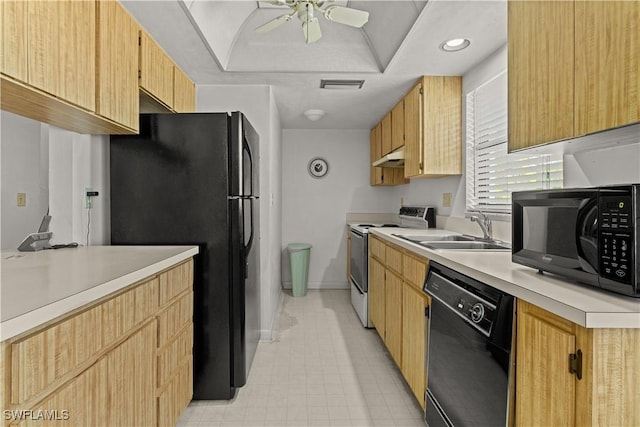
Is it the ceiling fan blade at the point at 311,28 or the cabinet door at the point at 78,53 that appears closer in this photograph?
the cabinet door at the point at 78,53

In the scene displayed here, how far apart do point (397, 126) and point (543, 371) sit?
3.02 m

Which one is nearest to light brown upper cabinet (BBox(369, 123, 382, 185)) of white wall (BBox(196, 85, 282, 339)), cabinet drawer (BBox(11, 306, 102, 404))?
white wall (BBox(196, 85, 282, 339))

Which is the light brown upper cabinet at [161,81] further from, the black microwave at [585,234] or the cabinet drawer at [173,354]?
the black microwave at [585,234]

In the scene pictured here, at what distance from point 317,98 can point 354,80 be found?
675 mm

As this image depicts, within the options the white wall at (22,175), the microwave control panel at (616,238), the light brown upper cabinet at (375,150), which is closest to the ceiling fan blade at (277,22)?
the white wall at (22,175)

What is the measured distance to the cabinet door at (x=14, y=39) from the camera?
3.69 feet

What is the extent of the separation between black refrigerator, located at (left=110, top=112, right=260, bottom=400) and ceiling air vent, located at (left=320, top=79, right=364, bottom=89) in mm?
1252

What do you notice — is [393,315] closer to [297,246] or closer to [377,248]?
[377,248]

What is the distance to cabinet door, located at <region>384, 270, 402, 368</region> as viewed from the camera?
2418 mm

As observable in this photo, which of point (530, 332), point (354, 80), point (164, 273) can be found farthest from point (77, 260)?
point (354, 80)

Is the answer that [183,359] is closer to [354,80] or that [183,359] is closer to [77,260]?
[77,260]

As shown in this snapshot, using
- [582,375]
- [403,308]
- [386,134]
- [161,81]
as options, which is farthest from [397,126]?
[582,375]

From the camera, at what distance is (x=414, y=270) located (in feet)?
7.02

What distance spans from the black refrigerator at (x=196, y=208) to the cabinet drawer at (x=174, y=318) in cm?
18
